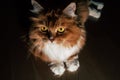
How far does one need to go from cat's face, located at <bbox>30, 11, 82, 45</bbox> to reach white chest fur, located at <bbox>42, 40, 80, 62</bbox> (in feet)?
0.15

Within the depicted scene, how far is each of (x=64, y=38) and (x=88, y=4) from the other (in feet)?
1.11

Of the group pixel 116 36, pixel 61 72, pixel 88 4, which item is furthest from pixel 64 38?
pixel 116 36

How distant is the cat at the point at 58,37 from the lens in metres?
1.62

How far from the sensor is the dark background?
1.74 metres

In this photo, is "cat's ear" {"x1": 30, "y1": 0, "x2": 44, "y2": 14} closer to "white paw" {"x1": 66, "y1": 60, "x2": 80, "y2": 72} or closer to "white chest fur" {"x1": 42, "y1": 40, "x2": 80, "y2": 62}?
"white chest fur" {"x1": 42, "y1": 40, "x2": 80, "y2": 62}

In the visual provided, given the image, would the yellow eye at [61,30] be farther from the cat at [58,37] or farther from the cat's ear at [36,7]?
the cat's ear at [36,7]

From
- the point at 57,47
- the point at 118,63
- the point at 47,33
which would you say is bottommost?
the point at 118,63

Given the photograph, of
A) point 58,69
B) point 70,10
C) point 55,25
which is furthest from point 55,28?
point 58,69

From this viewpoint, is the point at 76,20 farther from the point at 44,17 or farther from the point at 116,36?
the point at 116,36

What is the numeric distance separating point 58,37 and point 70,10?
17 cm

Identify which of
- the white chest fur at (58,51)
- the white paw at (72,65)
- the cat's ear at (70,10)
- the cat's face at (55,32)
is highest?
the cat's ear at (70,10)

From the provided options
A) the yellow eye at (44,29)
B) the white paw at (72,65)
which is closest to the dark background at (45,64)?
the white paw at (72,65)

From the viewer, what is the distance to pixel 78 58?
1.80 metres

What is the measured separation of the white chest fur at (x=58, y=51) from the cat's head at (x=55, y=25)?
5 cm
